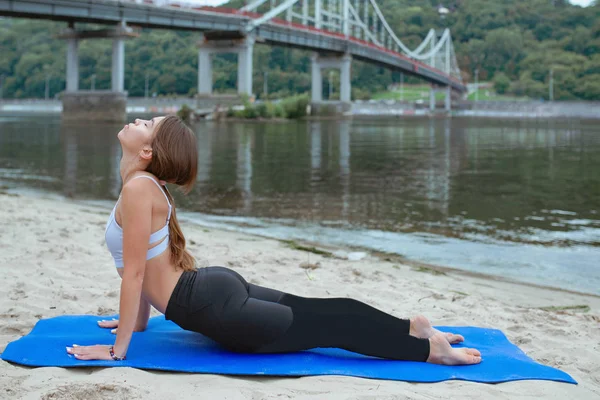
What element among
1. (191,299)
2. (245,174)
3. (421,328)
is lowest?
(421,328)

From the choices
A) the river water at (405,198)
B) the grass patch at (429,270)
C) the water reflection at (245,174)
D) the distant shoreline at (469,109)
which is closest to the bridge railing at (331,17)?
the distant shoreline at (469,109)

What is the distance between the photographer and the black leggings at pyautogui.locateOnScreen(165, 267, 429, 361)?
292 cm

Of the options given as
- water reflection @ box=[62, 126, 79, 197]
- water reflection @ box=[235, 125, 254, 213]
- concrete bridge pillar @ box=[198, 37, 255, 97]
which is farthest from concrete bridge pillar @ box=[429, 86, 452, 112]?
water reflection @ box=[62, 126, 79, 197]

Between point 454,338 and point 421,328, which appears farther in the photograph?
point 454,338

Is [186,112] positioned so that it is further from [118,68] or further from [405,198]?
[405,198]

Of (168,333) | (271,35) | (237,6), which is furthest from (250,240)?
(237,6)

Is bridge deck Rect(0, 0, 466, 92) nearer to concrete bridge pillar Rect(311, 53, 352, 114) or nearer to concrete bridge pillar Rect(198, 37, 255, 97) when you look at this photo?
concrete bridge pillar Rect(198, 37, 255, 97)

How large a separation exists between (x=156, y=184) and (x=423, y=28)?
360 feet

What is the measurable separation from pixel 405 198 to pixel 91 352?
7640 mm

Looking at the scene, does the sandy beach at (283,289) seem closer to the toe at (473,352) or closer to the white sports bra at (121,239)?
the toe at (473,352)

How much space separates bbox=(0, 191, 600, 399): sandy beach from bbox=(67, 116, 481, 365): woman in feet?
0.69

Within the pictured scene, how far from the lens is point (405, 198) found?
33.4ft

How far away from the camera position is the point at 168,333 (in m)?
3.28

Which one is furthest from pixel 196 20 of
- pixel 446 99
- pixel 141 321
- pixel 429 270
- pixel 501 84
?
pixel 501 84
